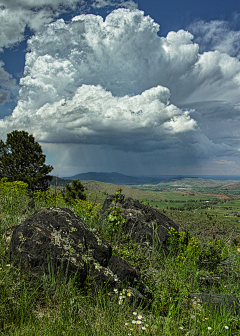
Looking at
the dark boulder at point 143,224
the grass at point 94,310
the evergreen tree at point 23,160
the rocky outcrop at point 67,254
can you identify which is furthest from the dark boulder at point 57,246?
the evergreen tree at point 23,160

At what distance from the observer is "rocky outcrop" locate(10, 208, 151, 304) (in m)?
4.19

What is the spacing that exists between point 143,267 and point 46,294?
300 cm

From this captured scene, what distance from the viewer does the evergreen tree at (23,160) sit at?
4619 centimetres

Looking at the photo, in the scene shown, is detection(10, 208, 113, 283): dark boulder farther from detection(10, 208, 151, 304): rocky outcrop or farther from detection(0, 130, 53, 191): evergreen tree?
detection(0, 130, 53, 191): evergreen tree

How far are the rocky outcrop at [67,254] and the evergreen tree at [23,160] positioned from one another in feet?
144

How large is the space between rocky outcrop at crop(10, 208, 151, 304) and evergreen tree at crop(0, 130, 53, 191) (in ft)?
144

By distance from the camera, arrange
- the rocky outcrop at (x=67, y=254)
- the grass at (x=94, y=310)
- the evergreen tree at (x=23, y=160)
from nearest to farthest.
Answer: the grass at (x=94, y=310) → the rocky outcrop at (x=67, y=254) → the evergreen tree at (x=23, y=160)

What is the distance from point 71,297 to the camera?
3705mm

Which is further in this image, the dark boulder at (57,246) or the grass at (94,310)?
the dark boulder at (57,246)

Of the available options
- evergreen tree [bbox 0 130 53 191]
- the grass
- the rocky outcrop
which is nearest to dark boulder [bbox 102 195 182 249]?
the grass

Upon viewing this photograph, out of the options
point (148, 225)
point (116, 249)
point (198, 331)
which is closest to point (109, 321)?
point (198, 331)

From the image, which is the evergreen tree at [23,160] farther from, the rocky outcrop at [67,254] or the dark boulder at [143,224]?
the rocky outcrop at [67,254]

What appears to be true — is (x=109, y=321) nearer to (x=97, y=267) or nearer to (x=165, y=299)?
(x=97, y=267)

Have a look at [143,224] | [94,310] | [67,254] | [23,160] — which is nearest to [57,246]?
[67,254]
